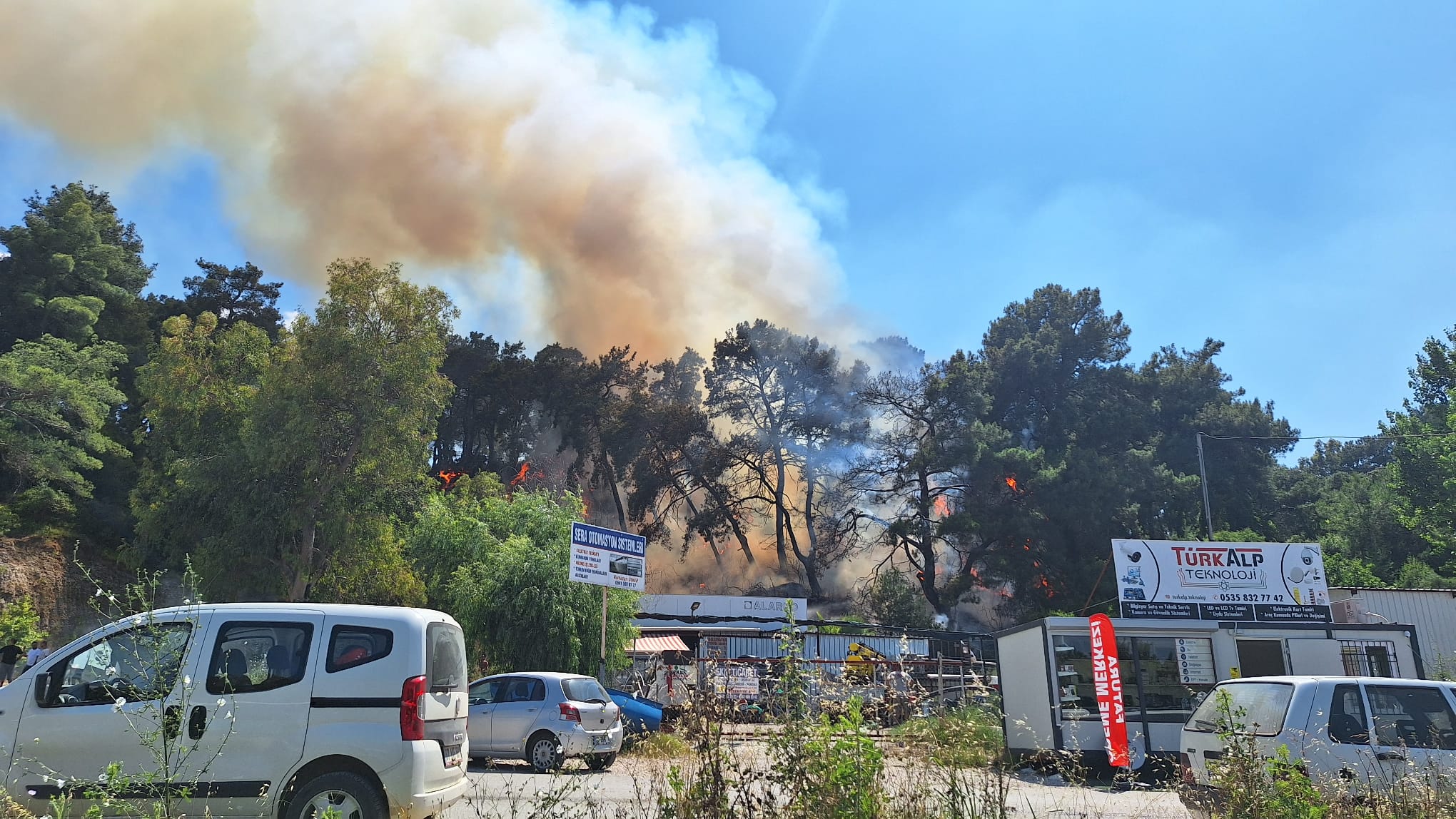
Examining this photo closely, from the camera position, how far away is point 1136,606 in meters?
17.1

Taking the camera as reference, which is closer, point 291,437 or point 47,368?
point 291,437

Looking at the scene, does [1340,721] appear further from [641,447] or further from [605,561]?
[641,447]

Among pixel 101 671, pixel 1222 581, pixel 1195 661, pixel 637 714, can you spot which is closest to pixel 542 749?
pixel 637 714

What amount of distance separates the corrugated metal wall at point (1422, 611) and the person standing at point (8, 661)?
29082mm

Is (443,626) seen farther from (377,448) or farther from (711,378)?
(711,378)

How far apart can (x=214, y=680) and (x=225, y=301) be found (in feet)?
153

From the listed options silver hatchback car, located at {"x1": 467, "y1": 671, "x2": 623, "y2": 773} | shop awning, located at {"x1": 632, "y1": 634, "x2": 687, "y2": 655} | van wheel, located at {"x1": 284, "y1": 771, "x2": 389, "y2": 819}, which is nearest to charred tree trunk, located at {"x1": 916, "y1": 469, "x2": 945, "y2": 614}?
shop awning, located at {"x1": 632, "y1": 634, "x2": 687, "y2": 655}

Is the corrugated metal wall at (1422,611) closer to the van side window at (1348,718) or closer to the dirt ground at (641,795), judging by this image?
the dirt ground at (641,795)

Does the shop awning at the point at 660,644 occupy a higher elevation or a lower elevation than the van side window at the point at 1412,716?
higher

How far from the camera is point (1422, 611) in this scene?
23750 millimetres

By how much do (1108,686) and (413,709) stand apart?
35.6 feet

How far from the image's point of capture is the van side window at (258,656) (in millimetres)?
6742

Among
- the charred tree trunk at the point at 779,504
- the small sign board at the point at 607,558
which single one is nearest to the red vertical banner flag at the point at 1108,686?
the small sign board at the point at 607,558

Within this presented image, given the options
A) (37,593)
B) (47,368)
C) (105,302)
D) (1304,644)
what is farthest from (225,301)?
(1304,644)
